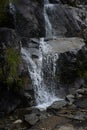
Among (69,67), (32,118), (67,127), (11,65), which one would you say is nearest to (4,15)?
(11,65)

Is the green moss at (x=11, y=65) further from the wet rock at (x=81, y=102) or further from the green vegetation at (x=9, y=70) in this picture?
the wet rock at (x=81, y=102)

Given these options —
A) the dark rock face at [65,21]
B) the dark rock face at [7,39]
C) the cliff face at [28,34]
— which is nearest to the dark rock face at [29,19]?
the cliff face at [28,34]

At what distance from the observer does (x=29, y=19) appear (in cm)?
1305

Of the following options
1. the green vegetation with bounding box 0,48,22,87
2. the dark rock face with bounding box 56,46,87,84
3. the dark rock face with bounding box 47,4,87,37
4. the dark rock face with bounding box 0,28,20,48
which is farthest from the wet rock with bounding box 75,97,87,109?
the dark rock face with bounding box 47,4,87,37

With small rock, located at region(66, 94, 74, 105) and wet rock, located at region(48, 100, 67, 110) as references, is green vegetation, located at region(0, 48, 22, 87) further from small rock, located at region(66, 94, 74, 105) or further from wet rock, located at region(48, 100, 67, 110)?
small rock, located at region(66, 94, 74, 105)

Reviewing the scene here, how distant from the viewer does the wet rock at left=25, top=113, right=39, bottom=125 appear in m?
9.02

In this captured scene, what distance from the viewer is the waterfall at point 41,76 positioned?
1110 cm

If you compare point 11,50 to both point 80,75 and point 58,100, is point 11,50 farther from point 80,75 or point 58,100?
point 80,75

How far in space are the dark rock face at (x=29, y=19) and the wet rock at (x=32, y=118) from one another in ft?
14.4

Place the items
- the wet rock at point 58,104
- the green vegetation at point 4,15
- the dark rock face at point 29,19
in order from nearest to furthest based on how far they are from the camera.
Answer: the wet rock at point 58,104 < the green vegetation at point 4,15 < the dark rock face at point 29,19

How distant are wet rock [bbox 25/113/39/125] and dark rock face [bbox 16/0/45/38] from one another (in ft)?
14.4

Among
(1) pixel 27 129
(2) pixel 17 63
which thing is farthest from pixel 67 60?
(1) pixel 27 129

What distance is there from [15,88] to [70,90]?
256 cm

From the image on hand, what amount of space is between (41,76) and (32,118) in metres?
2.50
